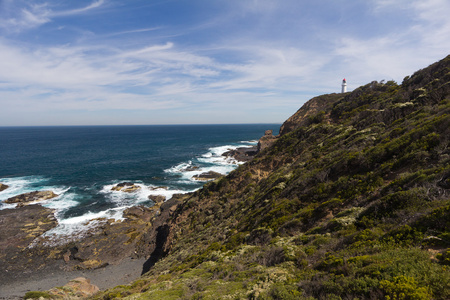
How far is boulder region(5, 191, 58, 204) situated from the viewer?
4512 centimetres

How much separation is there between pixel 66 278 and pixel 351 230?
109 ft

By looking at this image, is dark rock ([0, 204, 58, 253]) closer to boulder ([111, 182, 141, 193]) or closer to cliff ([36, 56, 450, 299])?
boulder ([111, 182, 141, 193])

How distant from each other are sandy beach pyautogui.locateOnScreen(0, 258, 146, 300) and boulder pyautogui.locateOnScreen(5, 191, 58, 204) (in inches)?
1038

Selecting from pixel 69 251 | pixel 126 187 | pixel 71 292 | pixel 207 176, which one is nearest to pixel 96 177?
pixel 126 187

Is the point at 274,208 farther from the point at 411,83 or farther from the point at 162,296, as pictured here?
the point at 411,83

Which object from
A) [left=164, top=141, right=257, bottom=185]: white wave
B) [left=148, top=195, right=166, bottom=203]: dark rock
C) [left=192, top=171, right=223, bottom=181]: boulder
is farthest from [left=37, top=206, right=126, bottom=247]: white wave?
[left=192, top=171, right=223, bottom=181]: boulder

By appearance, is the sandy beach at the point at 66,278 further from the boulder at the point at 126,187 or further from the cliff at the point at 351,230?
the boulder at the point at 126,187

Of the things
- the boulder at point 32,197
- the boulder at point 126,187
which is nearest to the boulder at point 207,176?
the boulder at point 126,187

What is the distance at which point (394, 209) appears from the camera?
912 centimetres

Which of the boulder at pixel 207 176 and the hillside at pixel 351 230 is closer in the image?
the hillside at pixel 351 230

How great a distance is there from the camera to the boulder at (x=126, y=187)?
2016 inches

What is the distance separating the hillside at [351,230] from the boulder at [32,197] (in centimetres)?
4294

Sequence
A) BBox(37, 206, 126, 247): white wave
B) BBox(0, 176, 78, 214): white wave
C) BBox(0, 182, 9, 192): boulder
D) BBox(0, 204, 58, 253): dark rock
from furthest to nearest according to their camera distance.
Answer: BBox(0, 182, 9, 192): boulder → BBox(0, 176, 78, 214): white wave → BBox(37, 206, 126, 247): white wave → BBox(0, 204, 58, 253): dark rock

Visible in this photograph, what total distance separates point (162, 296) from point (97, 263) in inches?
978
